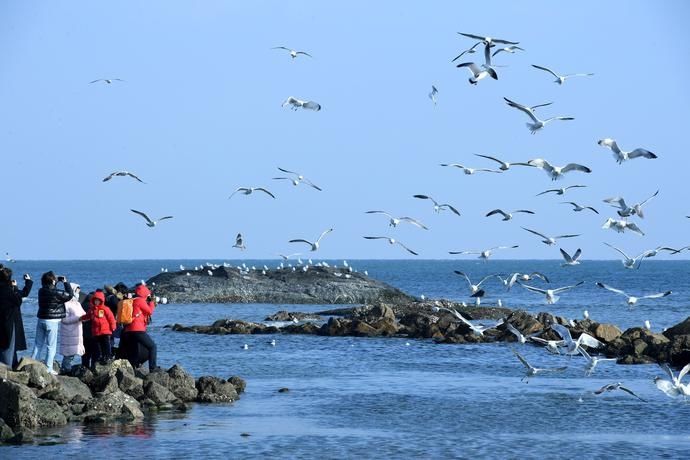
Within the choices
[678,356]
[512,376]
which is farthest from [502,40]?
[678,356]

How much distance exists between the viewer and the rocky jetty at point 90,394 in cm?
2023

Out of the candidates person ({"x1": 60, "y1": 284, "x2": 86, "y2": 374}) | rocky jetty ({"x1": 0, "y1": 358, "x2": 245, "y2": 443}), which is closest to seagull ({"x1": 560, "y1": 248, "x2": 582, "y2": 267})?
rocky jetty ({"x1": 0, "y1": 358, "x2": 245, "y2": 443})

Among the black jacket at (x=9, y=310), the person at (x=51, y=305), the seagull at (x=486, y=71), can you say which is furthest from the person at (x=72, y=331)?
the seagull at (x=486, y=71)

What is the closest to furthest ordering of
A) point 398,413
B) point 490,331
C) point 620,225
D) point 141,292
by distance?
1. point 141,292
2. point 398,413
3. point 620,225
4. point 490,331

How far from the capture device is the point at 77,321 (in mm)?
23438

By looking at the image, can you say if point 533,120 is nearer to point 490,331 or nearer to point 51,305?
point 51,305

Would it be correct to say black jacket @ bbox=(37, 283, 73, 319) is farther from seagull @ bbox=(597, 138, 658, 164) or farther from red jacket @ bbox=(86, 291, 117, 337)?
seagull @ bbox=(597, 138, 658, 164)

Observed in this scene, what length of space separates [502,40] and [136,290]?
864cm

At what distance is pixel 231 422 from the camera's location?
73.4ft

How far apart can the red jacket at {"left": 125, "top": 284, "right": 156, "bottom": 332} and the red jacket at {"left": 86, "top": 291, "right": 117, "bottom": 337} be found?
38 cm

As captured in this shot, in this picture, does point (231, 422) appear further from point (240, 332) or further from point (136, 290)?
point (240, 332)

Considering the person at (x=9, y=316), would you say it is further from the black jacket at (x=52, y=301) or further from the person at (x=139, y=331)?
the person at (x=139, y=331)

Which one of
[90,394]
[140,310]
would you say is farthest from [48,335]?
[140,310]

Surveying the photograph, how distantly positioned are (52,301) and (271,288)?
59.6 m
